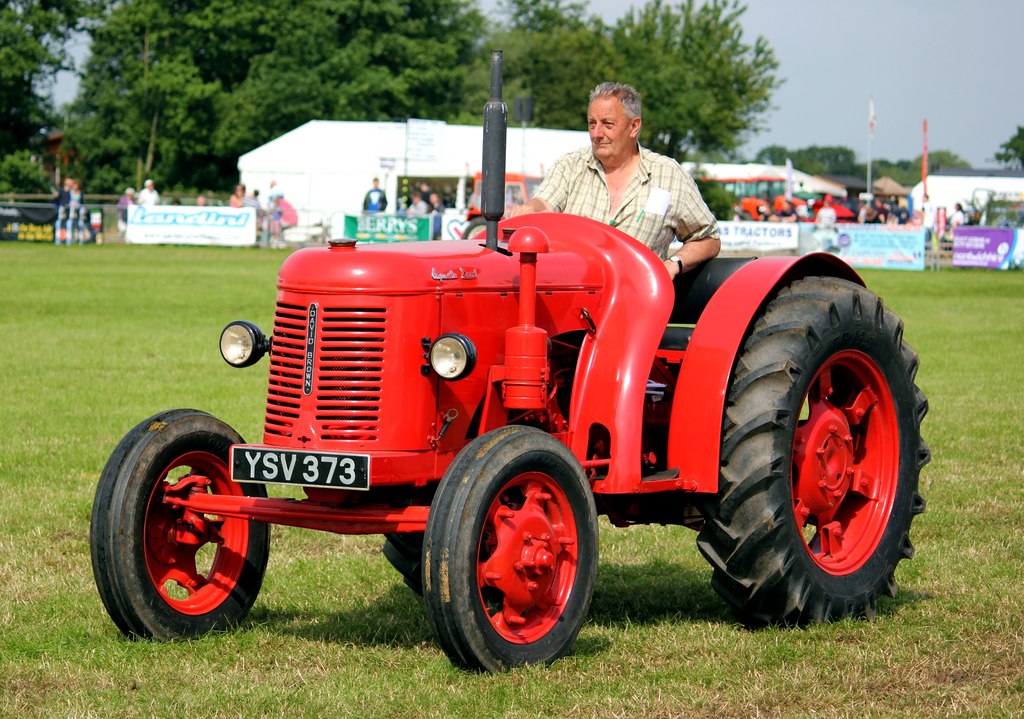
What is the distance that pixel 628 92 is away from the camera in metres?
6.26

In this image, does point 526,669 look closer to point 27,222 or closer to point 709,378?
point 709,378

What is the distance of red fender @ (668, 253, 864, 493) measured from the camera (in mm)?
5512

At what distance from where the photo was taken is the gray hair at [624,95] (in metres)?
6.20

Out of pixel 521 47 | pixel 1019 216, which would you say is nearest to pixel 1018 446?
pixel 1019 216

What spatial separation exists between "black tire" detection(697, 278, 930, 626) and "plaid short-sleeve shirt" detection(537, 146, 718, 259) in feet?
1.84

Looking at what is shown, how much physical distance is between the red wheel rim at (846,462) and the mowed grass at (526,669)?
360 millimetres

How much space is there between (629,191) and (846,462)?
146 cm

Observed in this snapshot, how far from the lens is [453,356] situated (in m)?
4.93

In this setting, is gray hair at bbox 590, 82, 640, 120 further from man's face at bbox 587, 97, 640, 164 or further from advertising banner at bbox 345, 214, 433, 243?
advertising banner at bbox 345, 214, 433, 243

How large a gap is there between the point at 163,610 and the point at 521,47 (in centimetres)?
7934

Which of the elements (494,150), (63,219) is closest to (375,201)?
(63,219)

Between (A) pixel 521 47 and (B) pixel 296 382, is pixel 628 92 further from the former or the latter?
(A) pixel 521 47

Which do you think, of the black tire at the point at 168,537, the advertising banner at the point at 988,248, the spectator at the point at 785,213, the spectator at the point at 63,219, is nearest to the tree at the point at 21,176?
the spectator at the point at 63,219

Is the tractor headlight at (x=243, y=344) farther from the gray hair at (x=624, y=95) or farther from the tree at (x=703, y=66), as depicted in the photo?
the tree at (x=703, y=66)
